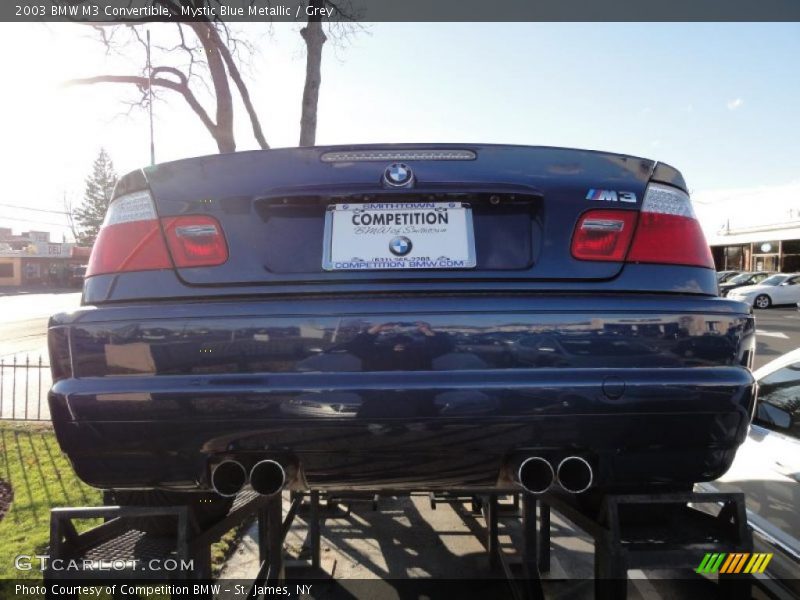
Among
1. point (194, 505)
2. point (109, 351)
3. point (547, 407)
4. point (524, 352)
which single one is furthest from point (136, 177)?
point (547, 407)

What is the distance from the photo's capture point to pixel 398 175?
1683 millimetres

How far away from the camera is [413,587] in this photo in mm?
3000

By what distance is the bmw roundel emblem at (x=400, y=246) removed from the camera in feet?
5.45

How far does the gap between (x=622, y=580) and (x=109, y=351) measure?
1.76m

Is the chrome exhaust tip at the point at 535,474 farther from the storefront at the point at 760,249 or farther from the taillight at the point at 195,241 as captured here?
the storefront at the point at 760,249

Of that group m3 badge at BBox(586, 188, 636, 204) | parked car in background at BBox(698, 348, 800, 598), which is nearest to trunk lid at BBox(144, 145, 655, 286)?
m3 badge at BBox(586, 188, 636, 204)

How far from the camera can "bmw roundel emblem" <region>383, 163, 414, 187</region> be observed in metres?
1.67

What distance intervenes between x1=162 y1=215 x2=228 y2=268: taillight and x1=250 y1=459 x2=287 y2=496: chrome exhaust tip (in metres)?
0.65

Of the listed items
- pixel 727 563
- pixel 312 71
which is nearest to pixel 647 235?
pixel 727 563

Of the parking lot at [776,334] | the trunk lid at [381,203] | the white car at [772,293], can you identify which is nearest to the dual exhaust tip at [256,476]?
the trunk lid at [381,203]

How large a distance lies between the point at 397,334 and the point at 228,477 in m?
0.68

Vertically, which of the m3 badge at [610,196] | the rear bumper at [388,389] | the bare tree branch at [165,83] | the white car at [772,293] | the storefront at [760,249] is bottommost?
the white car at [772,293]

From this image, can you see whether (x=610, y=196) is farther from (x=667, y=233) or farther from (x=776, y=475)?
(x=776, y=475)

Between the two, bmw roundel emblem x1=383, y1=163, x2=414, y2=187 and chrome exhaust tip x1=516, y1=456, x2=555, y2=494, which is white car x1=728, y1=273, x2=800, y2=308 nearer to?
chrome exhaust tip x1=516, y1=456, x2=555, y2=494
